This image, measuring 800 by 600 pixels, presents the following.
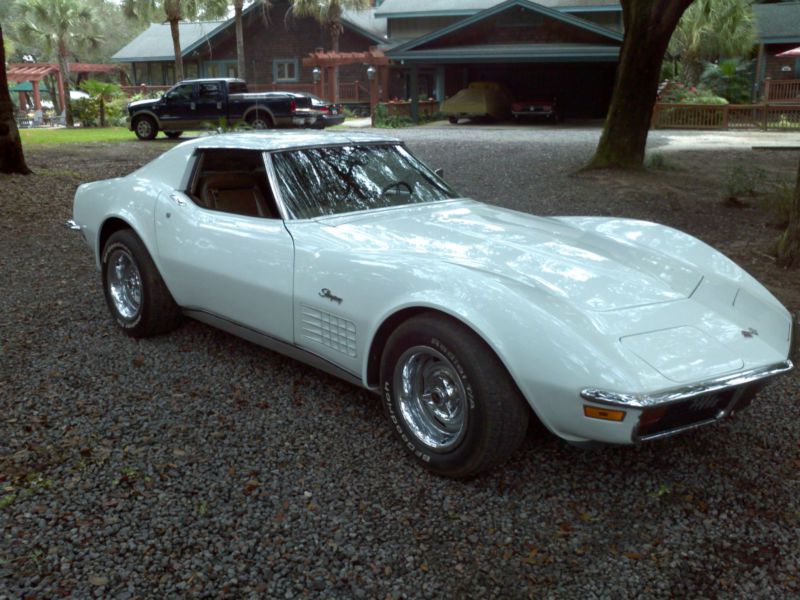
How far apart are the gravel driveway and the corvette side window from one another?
3.06 ft

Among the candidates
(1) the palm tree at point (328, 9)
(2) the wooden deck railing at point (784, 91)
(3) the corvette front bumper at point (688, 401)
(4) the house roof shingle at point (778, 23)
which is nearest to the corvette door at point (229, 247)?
(3) the corvette front bumper at point (688, 401)

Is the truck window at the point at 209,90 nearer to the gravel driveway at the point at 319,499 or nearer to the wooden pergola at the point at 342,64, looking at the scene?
the wooden pergola at the point at 342,64

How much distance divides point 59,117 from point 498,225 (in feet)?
116

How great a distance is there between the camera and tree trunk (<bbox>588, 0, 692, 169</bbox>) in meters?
11.5

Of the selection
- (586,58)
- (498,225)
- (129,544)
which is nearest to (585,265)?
(498,225)

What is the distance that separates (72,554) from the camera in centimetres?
265

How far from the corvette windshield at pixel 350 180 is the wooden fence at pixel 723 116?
2224 cm

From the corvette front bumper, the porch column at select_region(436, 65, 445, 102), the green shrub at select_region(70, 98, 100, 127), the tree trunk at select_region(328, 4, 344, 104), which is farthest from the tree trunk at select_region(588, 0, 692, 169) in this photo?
the green shrub at select_region(70, 98, 100, 127)

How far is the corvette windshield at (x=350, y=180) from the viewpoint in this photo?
4.01 m

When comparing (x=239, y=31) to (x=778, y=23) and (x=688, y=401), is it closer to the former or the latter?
(x=778, y=23)

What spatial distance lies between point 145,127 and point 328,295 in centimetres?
A: 1920

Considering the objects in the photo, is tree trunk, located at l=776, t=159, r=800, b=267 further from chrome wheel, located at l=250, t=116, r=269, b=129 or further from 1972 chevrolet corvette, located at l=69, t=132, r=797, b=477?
chrome wheel, located at l=250, t=116, r=269, b=129

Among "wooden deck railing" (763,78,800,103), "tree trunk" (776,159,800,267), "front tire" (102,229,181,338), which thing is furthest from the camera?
"wooden deck railing" (763,78,800,103)

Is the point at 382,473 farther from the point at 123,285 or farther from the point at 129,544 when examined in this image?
the point at 123,285
